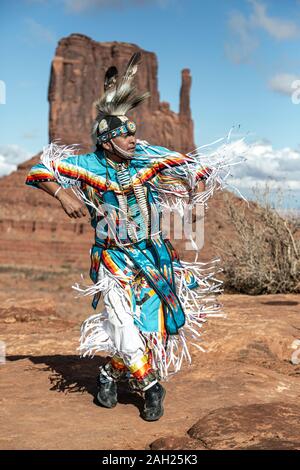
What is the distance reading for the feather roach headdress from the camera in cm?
398

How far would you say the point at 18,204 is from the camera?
67625mm

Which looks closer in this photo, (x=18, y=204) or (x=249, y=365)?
(x=249, y=365)

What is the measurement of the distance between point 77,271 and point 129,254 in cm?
3833

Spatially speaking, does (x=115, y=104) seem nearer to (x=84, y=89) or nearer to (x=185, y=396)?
(x=185, y=396)

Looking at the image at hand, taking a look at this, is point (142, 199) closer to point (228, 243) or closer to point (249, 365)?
point (249, 365)

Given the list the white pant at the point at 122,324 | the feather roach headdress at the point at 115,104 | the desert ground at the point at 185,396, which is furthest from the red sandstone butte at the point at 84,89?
the white pant at the point at 122,324

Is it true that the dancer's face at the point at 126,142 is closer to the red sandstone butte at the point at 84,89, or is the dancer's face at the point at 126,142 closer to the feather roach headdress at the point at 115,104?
the feather roach headdress at the point at 115,104

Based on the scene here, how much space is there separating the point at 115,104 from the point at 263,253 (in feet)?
26.6

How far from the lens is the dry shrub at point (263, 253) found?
36.3ft

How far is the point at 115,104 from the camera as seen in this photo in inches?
161

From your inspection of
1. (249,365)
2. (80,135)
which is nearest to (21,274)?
(249,365)

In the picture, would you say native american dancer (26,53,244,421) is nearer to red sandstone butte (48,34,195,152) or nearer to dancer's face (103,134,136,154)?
dancer's face (103,134,136,154)

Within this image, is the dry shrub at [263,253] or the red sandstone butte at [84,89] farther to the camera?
the red sandstone butte at [84,89]

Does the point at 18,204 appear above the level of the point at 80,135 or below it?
below
